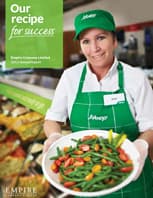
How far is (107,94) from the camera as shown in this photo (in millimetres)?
1087

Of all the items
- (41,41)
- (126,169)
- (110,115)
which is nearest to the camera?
(126,169)

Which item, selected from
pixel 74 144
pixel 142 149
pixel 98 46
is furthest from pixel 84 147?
pixel 98 46

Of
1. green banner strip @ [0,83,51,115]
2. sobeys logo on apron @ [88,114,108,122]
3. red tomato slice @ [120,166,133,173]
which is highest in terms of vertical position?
green banner strip @ [0,83,51,115]

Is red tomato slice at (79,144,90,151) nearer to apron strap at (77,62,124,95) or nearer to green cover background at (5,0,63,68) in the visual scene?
apron strap at (77,62,124,95)

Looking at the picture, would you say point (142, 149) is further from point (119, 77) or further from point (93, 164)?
point (119, 77)

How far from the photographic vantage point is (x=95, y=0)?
3.79 ft

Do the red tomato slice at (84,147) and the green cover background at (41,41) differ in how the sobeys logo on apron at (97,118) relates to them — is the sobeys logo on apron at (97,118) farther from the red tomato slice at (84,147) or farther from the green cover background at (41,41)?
the green cover background at (41,41)

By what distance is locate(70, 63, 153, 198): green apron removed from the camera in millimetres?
1072

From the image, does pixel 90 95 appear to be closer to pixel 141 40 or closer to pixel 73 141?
pixel 73 141

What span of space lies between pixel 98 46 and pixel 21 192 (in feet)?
2.18

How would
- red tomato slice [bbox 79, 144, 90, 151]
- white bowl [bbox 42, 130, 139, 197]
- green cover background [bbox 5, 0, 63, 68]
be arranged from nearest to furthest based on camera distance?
white bowl [bbox 42, 130, 139, 197] → red tomato slice [bbox 79, 144, 90, 151] → green cover background [bbox 5, 0, 63, 68]

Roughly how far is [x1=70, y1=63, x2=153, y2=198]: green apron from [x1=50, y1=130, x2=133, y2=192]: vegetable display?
0.06 meters

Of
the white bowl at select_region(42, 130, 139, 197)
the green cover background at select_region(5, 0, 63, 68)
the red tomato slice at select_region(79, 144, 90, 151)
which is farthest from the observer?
the green cover background at select_region(5, 0, 63, 68)

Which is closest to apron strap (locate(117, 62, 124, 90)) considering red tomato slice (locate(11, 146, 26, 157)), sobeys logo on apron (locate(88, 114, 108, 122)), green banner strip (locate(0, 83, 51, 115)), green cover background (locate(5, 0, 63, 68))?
sobeys logo on apron (locate(88, 114, 108, 122))
